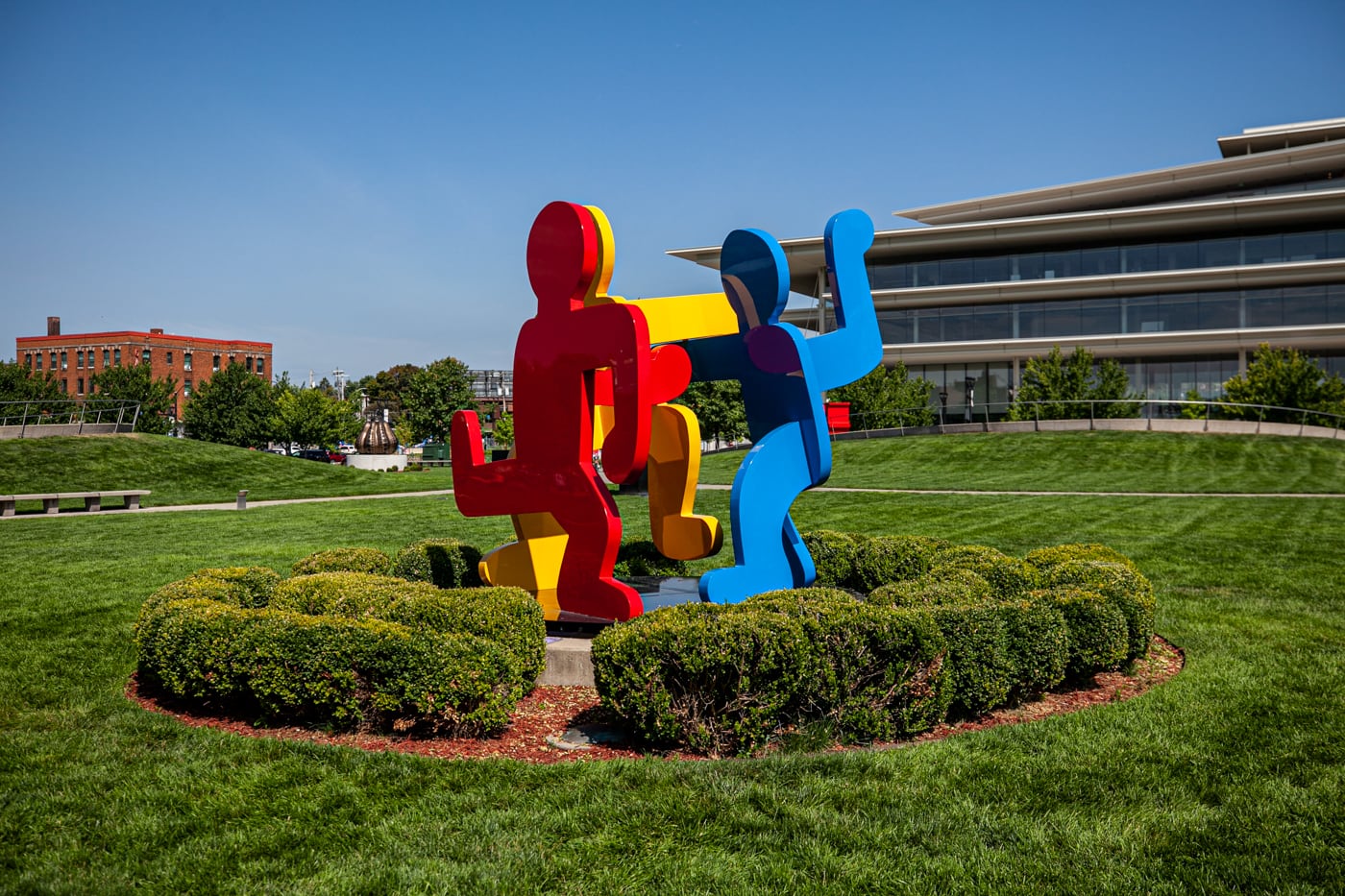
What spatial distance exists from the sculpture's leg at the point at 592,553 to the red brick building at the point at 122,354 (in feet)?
287

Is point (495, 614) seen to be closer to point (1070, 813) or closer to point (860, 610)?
point (860, 610)

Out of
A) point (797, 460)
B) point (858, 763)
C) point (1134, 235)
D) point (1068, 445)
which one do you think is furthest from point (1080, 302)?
point (858, 763)

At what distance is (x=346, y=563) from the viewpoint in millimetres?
9570

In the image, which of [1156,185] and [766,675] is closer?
[766,675]

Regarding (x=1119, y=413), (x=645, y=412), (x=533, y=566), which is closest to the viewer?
(x=645, y=412)

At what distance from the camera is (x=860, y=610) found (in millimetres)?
6418

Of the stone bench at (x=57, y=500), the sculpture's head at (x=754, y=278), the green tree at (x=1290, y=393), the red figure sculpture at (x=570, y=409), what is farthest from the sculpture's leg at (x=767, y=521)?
the green tree at (x=1290, y=393)

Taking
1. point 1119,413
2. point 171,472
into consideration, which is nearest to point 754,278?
point 171,472

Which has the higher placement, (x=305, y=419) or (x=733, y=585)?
(x=305, y=419)

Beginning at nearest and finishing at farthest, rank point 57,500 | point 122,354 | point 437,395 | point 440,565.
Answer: point 440,565 < point 57,500 < point 437,395 < point 122,354

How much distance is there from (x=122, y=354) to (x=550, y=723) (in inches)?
3796

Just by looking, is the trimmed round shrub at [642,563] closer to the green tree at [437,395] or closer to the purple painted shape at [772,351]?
the purple painted shape at [772,351]

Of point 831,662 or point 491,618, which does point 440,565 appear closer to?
point 491,618

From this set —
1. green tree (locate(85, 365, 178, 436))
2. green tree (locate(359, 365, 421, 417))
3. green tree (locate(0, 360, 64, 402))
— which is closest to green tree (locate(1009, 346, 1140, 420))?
green tree (locate(85, 365, 178, 436))
